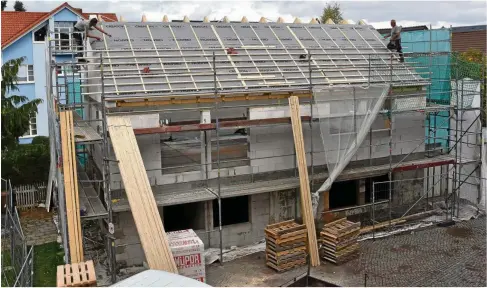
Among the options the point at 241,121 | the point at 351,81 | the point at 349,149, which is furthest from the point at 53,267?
the point at 351,81

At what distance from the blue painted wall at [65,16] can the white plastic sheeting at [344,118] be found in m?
21.3

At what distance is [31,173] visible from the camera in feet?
70.7

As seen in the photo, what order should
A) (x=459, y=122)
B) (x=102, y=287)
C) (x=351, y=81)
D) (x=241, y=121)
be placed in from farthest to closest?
(x=459, y=122), (x=351, y=81), (x=241, y=121), (x=102, y=287)

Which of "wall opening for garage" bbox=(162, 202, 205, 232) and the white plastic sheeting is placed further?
the white plastic sheeting

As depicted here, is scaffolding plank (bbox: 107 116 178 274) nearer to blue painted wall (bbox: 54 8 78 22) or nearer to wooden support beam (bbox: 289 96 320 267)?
wooden support beam (bbox: 289 96 320 267)

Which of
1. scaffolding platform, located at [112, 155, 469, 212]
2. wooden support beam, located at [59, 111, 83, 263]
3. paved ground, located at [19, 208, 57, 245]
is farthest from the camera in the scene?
paved ground, located at [19, 208, 57, 245]

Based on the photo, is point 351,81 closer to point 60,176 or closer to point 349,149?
point 349,149

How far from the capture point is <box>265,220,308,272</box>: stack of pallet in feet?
47.4

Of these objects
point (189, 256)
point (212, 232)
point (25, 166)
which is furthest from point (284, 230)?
point (25, 166)

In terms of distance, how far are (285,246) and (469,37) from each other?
1414 inches

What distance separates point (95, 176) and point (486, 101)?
52.0ft

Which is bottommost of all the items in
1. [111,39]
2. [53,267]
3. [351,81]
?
[53,267]

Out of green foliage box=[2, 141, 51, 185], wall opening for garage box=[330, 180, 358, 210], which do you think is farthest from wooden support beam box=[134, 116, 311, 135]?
green foliage box=[2, 141, 51, 185]

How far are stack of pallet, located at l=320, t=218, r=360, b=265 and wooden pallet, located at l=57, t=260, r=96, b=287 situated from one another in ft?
22.0
